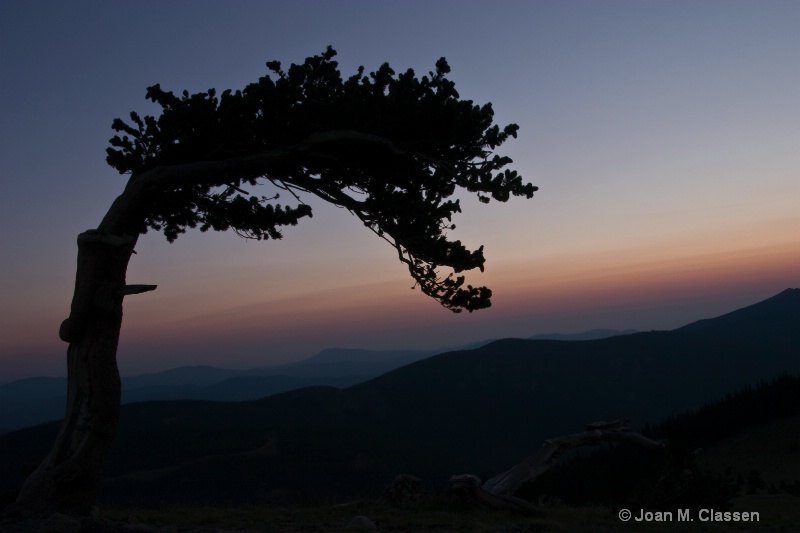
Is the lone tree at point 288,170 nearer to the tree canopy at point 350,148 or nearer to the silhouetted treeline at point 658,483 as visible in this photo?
the tree canopy at point 350,148

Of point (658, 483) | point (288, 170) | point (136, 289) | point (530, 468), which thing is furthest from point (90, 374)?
point (658, 483)

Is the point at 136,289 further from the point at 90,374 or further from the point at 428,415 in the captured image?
the point at 428,415

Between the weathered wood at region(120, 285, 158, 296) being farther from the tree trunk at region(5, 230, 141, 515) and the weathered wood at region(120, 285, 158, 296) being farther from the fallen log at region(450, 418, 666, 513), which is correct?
the fallen log at region(450, 418, 666, 513)

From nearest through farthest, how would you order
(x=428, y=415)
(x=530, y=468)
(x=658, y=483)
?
(x=658, y=483) → (x=530, y=468) → (x=428, y=415)

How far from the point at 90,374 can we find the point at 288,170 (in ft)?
15.3

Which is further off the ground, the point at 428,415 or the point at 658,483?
the point at 658,483

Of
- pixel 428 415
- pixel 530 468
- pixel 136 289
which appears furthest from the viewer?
pixel 428 415

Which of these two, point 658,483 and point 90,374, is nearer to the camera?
point 90,374

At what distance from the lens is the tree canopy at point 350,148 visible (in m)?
11.0

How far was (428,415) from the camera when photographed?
403 feet

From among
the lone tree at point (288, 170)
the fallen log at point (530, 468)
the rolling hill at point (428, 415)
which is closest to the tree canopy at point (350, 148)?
the lone tree at point (288, 170)

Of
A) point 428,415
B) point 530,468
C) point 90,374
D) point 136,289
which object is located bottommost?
point 428,415

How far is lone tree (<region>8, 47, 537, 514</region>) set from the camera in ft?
33.7

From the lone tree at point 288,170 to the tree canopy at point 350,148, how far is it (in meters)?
0.02
